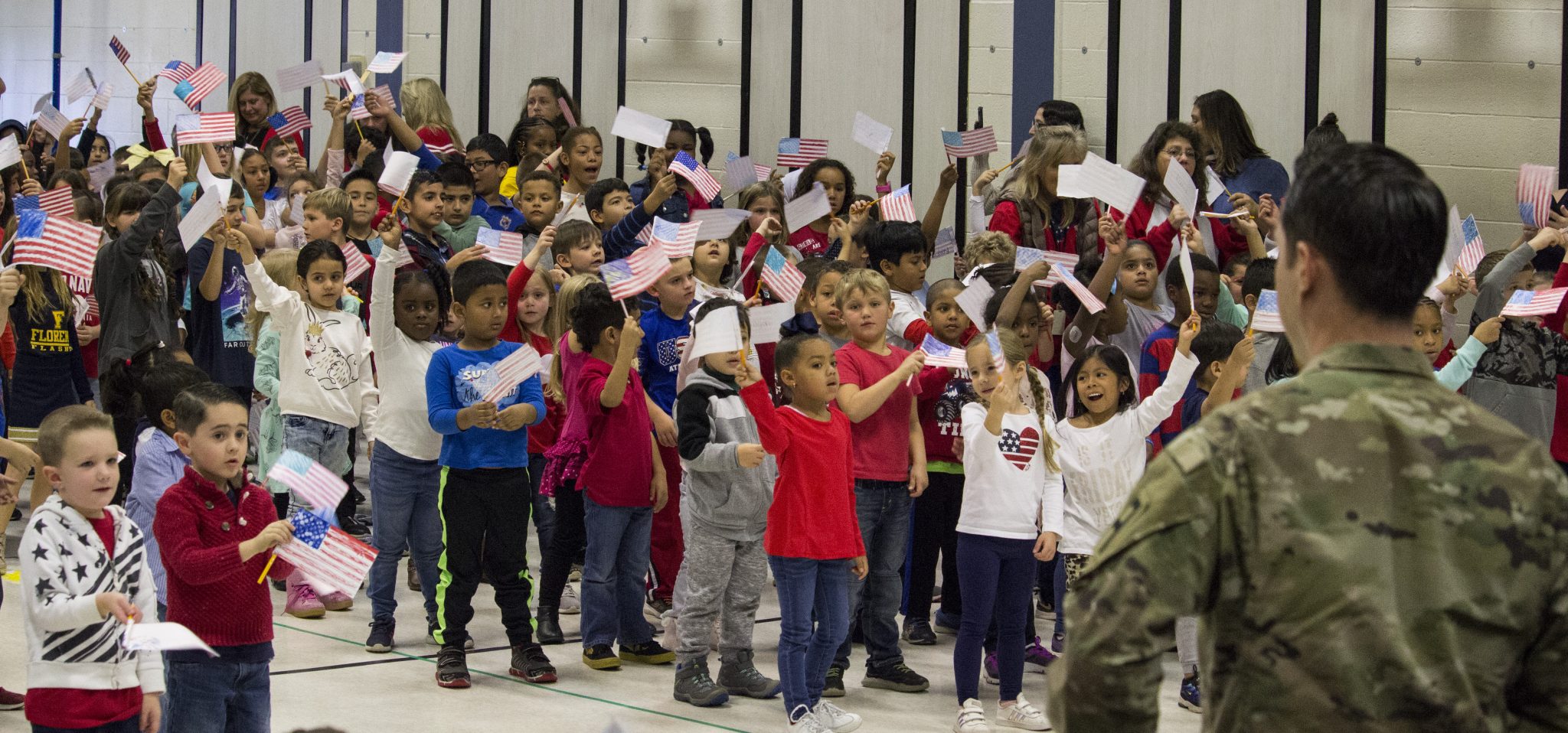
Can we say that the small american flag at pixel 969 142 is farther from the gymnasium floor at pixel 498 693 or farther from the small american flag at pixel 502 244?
the gymnasium floor at pixel 498 693

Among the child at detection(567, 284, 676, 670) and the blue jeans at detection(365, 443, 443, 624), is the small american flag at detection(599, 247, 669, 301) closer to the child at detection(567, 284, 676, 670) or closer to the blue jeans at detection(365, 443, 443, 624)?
the child at detection(567, 284, 676, 670)

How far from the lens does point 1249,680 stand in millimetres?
1813

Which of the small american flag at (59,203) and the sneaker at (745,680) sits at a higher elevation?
the small american flag at (59,203)

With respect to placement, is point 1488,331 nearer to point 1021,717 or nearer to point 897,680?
point 1021,717

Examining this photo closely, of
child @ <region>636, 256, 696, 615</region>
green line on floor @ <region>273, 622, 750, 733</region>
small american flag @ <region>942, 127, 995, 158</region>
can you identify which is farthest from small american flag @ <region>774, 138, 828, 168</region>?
green line on floor @ <region>273, 622, 750, 733</region>

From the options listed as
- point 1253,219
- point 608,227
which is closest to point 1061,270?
point 1253,219

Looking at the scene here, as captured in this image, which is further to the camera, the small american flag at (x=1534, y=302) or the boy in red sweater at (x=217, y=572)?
the small american flag at (x=1534, y=302)

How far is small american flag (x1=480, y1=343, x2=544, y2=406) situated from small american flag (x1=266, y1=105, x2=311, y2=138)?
14.4ft

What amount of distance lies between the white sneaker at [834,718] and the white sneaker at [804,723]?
0.06ft

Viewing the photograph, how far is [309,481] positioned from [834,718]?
1.87 m

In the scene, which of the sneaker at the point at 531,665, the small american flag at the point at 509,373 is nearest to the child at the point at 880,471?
the sneaker at the point at 531,665

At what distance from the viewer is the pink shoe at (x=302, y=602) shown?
632 centimetres

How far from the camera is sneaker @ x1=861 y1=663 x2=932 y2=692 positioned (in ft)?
18.4

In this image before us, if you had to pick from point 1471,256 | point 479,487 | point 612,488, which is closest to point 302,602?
point 479,487
